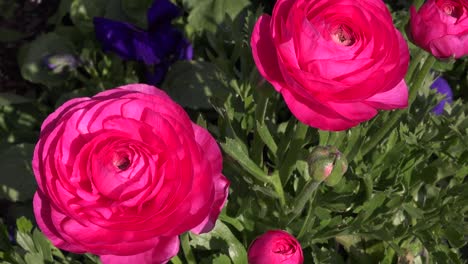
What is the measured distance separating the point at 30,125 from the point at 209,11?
21.7 inches

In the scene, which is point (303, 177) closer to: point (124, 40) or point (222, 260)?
point (222, 260)

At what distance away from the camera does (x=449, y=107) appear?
1271mm

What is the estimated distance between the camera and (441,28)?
80cm

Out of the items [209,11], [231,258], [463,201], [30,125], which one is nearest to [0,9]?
[30,125]

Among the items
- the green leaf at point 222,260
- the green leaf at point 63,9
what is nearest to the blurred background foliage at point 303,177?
the green leaf at point 222,260

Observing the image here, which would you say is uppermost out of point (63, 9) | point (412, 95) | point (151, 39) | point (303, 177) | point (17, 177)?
point (412, 95)

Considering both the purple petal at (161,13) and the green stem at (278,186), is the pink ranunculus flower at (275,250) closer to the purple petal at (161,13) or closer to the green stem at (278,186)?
the green stem at (278,186)

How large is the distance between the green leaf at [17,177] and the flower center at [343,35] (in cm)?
90

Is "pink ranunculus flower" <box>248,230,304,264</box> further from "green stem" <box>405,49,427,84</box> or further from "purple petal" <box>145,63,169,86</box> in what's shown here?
"purple petal" <box>145,63,169,86</box>

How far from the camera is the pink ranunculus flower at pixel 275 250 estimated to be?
0.78 meters

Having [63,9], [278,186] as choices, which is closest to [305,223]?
[278,186]

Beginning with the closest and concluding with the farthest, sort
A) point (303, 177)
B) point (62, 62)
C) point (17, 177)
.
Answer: point (303, 177) → point (17, 177) → point (62, 62)

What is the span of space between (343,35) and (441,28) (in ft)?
0.49

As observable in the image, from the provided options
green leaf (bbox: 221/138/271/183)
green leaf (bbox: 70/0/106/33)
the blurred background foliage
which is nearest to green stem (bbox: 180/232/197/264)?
the blurred background foliage
